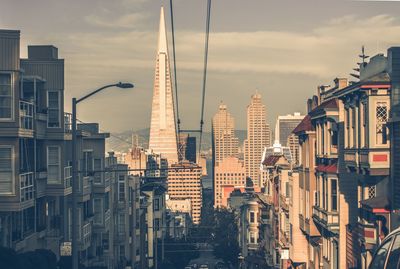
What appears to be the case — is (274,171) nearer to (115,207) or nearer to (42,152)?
(115,207)

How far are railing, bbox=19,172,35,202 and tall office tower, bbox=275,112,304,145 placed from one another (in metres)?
17.0

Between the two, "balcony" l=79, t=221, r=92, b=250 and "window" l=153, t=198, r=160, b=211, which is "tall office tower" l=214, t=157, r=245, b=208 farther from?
"balcony" l=79, t=221, r=92, b=250

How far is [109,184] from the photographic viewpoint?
33.9m

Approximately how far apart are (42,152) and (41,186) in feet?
3.43

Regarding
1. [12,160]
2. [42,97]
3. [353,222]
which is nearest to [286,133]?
[353,222]

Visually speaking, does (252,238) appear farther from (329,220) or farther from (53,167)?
(53,167)

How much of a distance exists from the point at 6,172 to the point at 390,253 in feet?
33.6

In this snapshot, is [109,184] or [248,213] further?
[248,213]

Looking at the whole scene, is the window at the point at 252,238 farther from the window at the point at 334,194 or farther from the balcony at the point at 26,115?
the balcony at the point at 26,115

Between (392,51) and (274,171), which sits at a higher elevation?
(392,51)

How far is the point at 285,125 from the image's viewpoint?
39.1m

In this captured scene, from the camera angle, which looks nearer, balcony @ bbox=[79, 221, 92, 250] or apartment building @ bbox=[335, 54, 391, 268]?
apartment building @ bbox=[335, 54, 391, 268]

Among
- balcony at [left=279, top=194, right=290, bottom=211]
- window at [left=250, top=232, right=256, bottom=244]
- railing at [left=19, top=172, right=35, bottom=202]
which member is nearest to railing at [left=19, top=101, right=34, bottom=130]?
railing at [left=19, top=172, right=35, bottom=202]

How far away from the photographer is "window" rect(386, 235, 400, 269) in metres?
11.1
